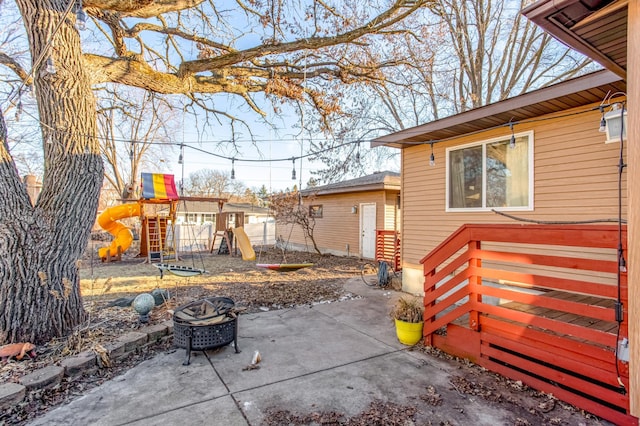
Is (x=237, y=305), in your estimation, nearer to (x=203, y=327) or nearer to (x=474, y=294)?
(x=203, y=327)

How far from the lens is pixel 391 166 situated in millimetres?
16078

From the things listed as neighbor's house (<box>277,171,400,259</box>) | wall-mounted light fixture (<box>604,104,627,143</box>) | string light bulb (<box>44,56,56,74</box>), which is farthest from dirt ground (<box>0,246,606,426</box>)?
wall-mounted light fixture (<box>604,104,627,143</box>)

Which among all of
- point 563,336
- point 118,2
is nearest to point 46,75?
point 118,2

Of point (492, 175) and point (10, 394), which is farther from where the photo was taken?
point (492, 175)

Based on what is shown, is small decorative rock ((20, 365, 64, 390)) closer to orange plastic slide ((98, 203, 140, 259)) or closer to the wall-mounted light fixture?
the wall-mounted light fixture

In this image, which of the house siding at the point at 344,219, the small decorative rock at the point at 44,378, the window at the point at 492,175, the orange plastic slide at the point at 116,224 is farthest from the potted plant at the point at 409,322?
the orange plastic slide at the point at 116,224

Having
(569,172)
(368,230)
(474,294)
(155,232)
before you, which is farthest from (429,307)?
(155,232)

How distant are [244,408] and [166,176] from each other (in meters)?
10.2

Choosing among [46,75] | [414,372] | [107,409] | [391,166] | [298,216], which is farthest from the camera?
[391,166]

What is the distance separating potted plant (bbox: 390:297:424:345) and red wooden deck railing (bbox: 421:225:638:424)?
0.41 ft

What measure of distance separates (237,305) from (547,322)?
4455 mm

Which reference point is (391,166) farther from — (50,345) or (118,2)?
(50,345)

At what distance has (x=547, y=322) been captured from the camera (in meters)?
2.73

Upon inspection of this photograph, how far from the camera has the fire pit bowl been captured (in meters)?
3.29
